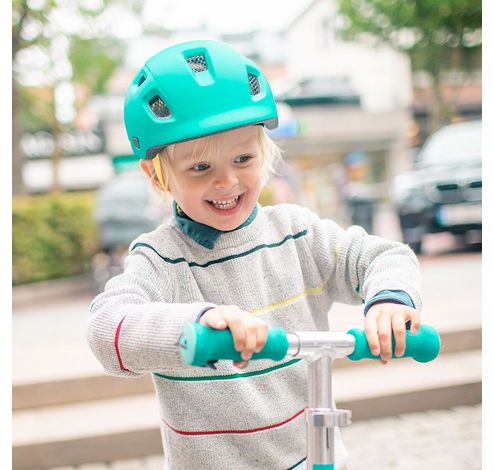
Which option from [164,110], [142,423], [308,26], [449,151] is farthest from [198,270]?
[308,26]

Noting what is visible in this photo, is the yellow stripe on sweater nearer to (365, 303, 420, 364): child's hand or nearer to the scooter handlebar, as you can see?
(365, 303, 420, 364): child's hand

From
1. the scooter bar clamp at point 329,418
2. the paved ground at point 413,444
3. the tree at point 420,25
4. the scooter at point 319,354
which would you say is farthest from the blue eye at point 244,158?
the tree at point 420,25

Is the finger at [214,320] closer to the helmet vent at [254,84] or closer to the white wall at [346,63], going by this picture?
the helmet vent at [254,84]

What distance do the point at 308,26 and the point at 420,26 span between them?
13.1 m

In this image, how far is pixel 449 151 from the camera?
9336 millimetres

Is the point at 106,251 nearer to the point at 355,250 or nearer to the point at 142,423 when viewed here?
the point at 142,423

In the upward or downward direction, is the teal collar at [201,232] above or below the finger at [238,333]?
above

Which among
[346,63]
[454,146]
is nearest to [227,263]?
[454,146]

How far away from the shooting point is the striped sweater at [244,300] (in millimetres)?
1632

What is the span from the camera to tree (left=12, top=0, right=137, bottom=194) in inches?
471

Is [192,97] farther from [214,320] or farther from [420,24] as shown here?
[420,24]

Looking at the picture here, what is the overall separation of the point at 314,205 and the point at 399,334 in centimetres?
1736

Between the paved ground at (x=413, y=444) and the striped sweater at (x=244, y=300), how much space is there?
2093 millimetres

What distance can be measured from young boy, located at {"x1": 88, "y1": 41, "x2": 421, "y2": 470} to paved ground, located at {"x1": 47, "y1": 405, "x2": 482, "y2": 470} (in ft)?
6.92
